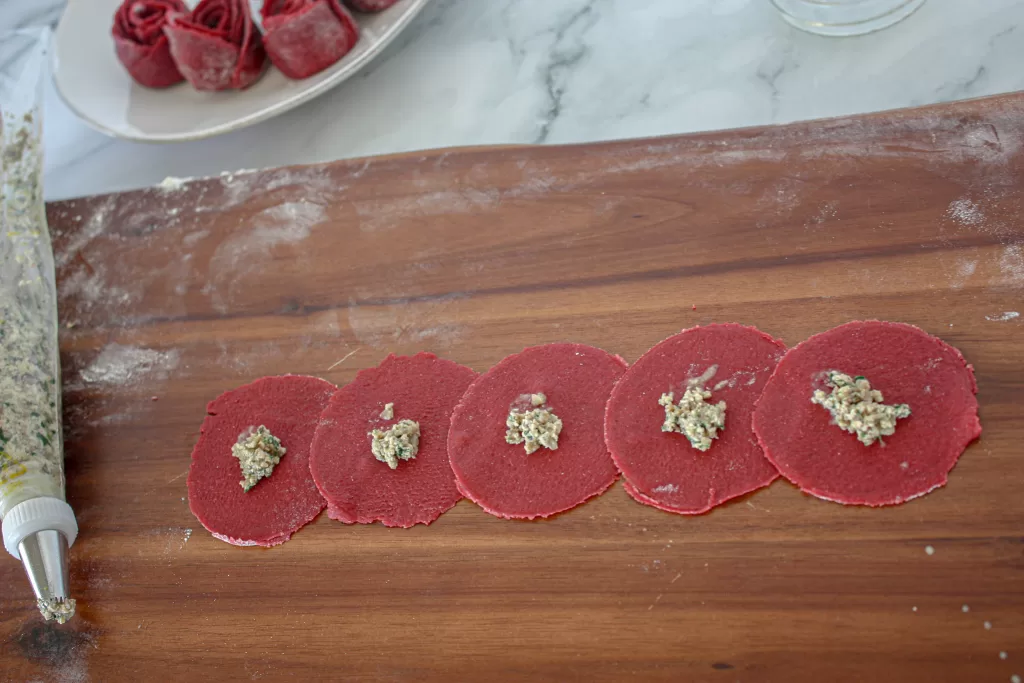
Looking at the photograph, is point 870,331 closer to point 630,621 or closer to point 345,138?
point 630,621

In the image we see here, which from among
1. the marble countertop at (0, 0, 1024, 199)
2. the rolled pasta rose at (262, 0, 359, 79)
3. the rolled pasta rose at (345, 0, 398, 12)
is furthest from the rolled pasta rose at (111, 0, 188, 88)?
the rolled pasta rose at (345, 0, 398, 12)

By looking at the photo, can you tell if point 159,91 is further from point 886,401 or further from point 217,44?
point 886,401

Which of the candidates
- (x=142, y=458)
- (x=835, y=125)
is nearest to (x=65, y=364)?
(x=142, y=458)

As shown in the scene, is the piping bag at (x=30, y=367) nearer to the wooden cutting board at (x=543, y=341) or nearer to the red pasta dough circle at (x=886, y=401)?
the wooden cutting board at (x=543, y=341)

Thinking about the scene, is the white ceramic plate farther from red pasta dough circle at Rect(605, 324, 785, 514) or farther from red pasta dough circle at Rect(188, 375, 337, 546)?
red pasta dough circle at Rect(605, 324, 785, 514)

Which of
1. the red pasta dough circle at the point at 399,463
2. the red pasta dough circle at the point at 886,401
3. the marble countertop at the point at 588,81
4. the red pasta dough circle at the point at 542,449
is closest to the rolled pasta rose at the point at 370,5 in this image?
the marble countertop at the point at 588,81
